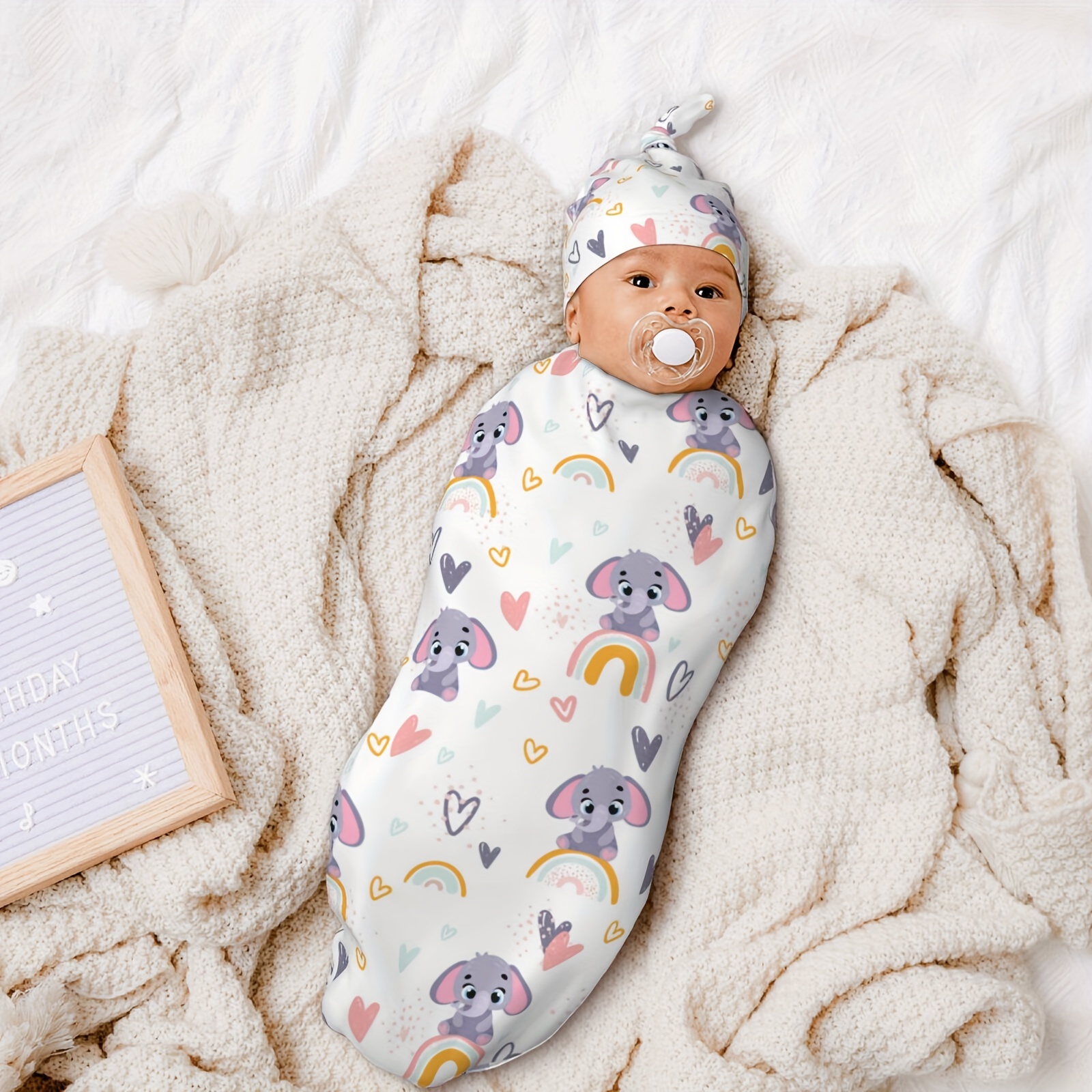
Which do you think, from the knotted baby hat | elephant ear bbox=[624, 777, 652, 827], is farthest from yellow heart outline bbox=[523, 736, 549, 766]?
the knotted baby hat

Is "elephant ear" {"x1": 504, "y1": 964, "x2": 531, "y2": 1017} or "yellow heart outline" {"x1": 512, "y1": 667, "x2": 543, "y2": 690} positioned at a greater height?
"yellow heart outline" {"x1": 512, "y1": 667, "x2": 543, "y2": 690}

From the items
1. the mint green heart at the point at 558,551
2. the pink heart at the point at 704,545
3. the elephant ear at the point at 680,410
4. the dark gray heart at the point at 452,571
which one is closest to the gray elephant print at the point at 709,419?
the elephant ear at the point at 680,410

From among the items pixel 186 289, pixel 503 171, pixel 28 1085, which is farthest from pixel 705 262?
pixel 28 1085

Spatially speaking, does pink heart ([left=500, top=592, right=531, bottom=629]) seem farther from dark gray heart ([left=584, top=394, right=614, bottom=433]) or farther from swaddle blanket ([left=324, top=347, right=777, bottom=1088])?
dark gray heart ([left=584, top=394, right=614, bottom=433])

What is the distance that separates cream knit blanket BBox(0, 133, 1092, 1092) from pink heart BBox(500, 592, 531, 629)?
0.19m

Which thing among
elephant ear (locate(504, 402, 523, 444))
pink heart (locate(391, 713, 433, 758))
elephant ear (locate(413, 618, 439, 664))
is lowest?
pink heart (locate(391, 713, 433, 758))

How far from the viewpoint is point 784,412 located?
1335mm

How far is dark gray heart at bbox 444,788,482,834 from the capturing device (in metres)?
1.13

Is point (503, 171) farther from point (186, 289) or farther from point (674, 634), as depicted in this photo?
point (674, 634)

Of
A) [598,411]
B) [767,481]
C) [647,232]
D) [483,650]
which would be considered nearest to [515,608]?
[483,650]

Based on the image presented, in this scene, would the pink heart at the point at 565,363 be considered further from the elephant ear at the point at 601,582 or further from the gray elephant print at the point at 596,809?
the gray elephant print at the point at 596,809

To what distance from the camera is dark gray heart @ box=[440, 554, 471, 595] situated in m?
1.21

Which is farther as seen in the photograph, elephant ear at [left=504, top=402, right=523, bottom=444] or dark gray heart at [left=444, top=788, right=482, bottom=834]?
elephant ear at [left=504, top=402, right=523, bottom=444]

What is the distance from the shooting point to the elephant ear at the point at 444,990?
3.72ft
